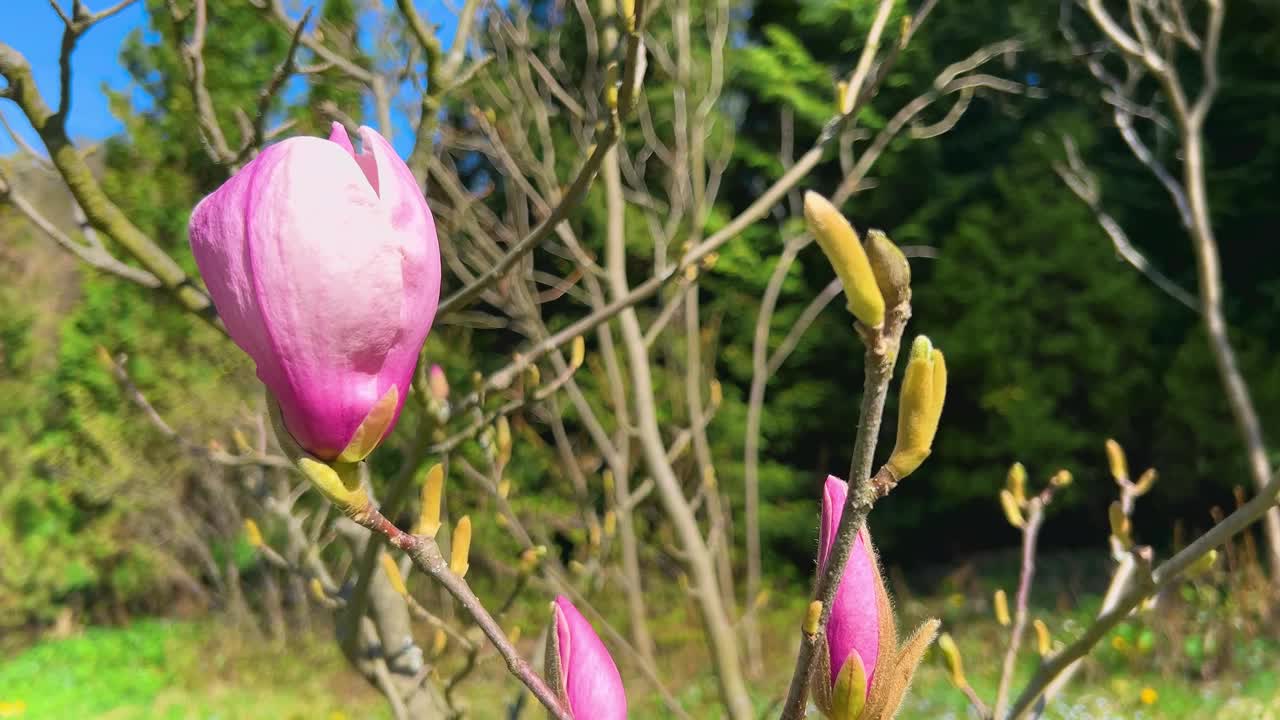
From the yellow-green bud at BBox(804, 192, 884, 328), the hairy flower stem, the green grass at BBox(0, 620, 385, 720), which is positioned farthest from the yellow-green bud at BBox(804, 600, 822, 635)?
the green grass at BBox(0, 620, 385, 720)

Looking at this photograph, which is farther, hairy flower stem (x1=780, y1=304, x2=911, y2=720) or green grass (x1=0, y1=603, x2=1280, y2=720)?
green grass (x1=0, y1=603, x2=1280, y2=720)

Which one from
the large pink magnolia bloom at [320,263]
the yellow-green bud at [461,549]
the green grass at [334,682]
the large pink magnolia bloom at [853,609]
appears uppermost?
the large pink magnolia bloom at [320,263]

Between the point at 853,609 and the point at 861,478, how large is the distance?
0.16 metres

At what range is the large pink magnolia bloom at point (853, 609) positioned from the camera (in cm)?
48

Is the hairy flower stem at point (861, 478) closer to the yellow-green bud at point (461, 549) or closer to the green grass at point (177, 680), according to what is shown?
the yellow-green bud at point (461, 549)

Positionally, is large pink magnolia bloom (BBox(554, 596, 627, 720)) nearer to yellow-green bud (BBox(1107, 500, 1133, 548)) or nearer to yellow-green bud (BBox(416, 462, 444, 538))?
yellow-green bud (BBox(416, 462, 444, 538))

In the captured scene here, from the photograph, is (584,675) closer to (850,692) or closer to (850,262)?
(850,692)

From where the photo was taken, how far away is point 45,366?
843cm

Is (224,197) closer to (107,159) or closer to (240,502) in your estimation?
(240,502)

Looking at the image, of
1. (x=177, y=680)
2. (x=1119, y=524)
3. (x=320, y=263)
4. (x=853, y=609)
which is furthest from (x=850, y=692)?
(x=177, y=680)

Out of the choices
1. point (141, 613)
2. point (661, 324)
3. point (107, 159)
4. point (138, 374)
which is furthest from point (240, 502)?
point (661, 324)

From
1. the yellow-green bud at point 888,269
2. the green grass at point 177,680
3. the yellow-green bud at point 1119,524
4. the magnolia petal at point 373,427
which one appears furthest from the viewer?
the green grass at point 177,680

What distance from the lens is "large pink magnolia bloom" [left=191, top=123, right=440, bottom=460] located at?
42 centimetres

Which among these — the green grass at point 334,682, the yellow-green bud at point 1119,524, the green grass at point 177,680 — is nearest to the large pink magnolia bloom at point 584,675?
the yellow-green bud at point 1119,524
